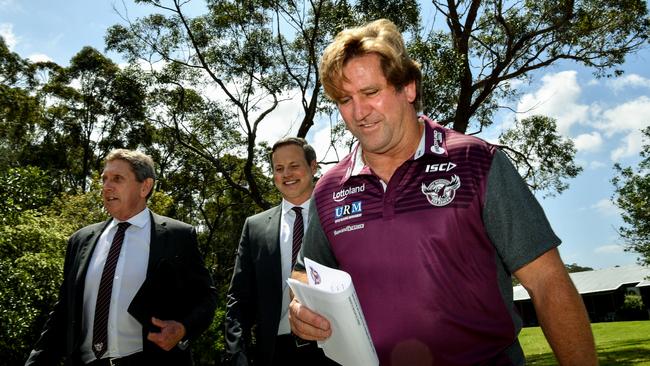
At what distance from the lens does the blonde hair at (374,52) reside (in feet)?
7.36

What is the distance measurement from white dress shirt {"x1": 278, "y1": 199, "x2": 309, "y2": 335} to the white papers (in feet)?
7.04

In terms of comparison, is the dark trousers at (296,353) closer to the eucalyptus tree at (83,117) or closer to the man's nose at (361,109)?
the man's nose at (361,109)

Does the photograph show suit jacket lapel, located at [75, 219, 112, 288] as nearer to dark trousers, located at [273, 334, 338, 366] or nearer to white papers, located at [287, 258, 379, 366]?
dark trousers, located at [273, 334, 338, 366]

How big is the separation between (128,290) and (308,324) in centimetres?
233

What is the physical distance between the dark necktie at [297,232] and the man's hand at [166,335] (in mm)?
1082

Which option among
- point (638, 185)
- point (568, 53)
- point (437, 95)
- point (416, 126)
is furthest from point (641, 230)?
point (416, 126)

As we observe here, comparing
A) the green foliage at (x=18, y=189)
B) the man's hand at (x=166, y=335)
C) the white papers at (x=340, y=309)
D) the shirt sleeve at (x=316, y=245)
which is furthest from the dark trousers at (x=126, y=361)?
the green foliage at (x=18, y=189)

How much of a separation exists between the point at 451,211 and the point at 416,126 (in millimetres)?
531

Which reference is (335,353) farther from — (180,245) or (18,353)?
(18,353)

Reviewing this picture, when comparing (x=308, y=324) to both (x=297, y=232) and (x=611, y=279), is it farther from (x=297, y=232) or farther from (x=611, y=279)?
(x=611, y=279)

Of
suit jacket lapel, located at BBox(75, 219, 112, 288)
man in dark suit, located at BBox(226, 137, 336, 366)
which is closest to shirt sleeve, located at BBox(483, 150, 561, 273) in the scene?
man in dark suit, located at BBox(226, 137, 336, 366)

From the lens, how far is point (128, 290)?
3920 millimetres

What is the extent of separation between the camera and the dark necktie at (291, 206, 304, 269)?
4391mm

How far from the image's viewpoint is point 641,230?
3278 centimetres
